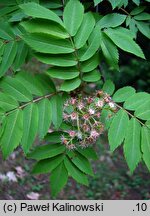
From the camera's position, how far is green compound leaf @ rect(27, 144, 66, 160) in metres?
1.78

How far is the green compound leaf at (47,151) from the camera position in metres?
1.78

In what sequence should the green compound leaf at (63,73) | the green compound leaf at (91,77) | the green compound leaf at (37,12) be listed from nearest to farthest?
1. the green compound leaf at (37,12)
2. the green compound leaf at (63,73)
3. the green compound leaf at (91,77)

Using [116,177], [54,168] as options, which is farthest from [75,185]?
[54,168]

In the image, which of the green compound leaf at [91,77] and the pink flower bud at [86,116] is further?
the green compound leaf at [91,77]

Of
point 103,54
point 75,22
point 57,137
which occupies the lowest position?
point 57,137

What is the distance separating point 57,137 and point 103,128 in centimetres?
27

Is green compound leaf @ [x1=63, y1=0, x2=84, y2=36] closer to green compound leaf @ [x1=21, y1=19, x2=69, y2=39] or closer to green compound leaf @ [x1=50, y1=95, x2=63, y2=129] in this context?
green compound leaf @ [x1=21, y1=19, x2=69, y2=39]

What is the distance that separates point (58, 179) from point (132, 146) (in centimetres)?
40

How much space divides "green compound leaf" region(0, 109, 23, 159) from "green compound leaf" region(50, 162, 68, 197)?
0.99 ft

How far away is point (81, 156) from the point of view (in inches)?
71.0

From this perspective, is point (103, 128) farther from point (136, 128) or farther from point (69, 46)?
point (69, 46)

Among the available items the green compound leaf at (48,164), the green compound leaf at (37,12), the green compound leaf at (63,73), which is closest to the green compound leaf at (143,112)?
the green compound leaf at (63,73)

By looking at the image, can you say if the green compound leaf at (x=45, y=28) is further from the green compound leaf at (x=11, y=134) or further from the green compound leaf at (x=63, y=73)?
the green compound leaf at (x=11, y=134)

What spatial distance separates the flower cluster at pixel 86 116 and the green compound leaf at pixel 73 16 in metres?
0.29
